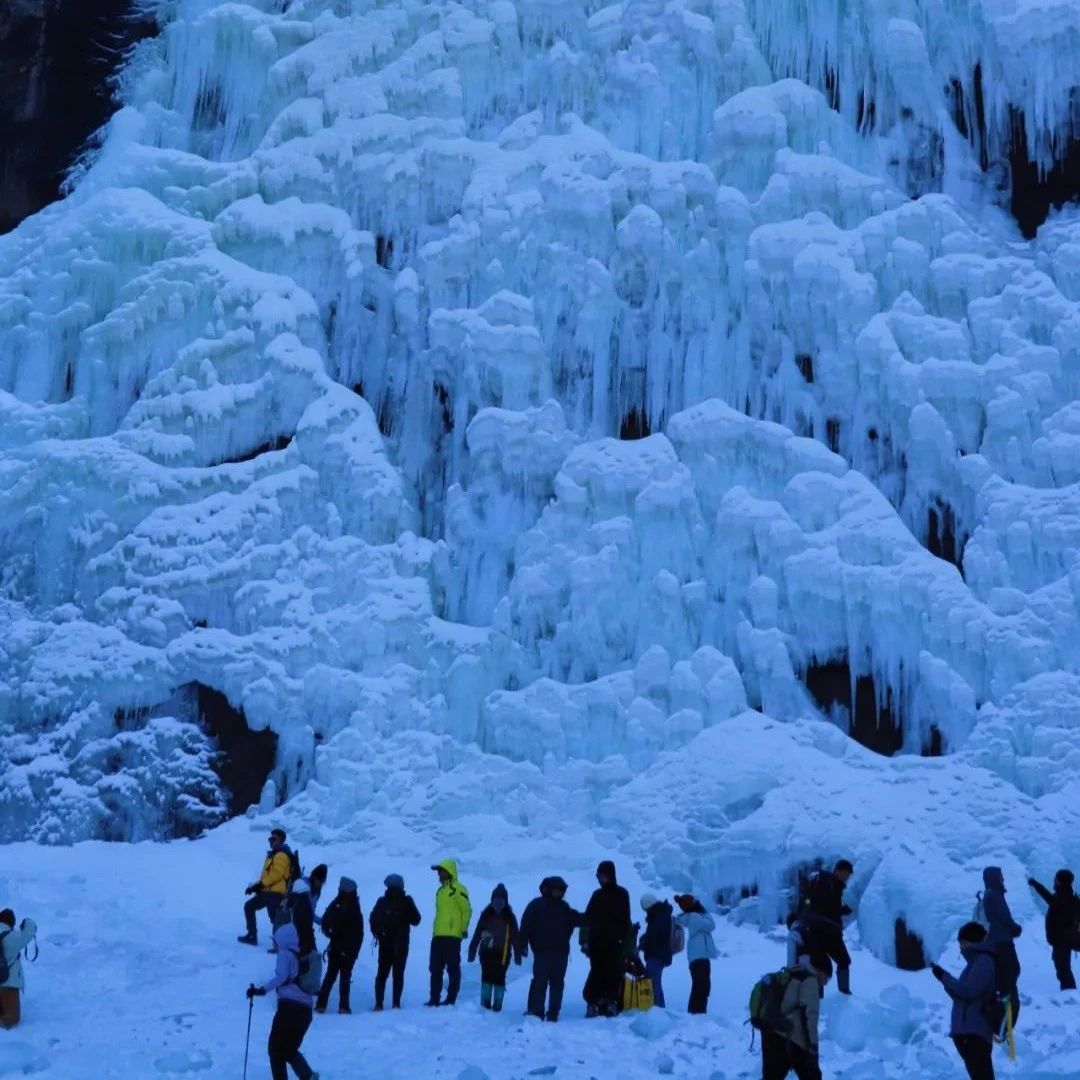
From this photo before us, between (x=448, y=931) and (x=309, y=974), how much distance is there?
9.29ft

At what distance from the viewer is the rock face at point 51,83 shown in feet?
68.9

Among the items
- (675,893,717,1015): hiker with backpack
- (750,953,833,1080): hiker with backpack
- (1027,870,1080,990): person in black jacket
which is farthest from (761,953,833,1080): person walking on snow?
(1027,870,1080,990): person in black jacket

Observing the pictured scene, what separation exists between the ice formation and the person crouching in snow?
448 cm

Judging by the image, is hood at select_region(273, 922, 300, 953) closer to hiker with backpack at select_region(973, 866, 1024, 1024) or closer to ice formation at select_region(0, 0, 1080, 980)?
hiker with backpack at select_region(973, 866, 1024, 1024)

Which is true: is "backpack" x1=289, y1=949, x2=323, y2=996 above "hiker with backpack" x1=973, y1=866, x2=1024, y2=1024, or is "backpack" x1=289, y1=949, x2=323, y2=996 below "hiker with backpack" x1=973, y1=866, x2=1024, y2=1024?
below

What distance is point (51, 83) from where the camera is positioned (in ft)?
70.8

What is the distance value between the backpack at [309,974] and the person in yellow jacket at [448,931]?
269 centimetres

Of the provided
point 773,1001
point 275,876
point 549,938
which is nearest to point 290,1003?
point 549,938

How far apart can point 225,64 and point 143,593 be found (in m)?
8.21

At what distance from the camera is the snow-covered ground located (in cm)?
925

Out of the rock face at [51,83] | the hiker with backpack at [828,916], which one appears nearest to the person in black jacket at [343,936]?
the hiker with backpack at [828,916]

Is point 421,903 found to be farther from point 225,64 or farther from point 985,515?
point 225,64

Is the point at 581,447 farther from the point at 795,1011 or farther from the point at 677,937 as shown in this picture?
the point at 795,1011

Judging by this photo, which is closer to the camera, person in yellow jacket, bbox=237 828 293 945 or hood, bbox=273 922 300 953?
hood, bbox=273 922 300 953
